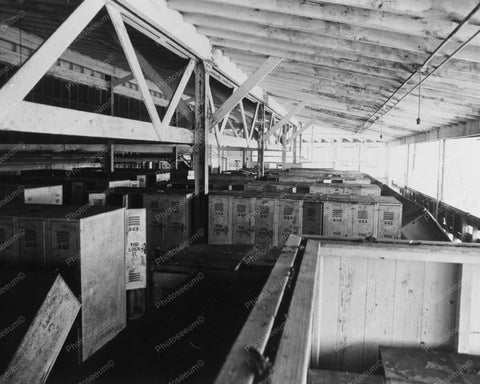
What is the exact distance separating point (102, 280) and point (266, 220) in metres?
2.97

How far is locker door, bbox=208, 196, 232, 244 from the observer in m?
6.07

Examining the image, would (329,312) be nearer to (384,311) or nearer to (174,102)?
(384,311)

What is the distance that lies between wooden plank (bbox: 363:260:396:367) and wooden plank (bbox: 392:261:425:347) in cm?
4

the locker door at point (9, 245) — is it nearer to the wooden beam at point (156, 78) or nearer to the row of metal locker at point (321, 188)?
the wooden beam at point (156, 78)

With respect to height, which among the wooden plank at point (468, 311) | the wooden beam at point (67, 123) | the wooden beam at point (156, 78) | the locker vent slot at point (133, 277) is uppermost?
the wooden beam at point (156, 78)

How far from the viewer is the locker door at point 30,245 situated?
349 centimetres

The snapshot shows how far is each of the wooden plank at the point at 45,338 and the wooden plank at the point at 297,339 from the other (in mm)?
1784

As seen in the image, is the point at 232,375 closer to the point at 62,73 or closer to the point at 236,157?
the point at 62,73

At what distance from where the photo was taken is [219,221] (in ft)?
20.0

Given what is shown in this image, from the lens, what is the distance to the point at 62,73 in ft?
23.7

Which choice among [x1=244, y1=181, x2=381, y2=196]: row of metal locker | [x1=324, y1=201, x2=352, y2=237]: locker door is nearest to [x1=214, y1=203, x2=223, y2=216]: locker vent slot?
[x1=324, y1=201, x2=352, y2=237]: locker door

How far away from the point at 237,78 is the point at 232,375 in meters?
7.08

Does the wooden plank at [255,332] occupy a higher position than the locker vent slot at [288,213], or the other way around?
the wooden plank at [255,332]

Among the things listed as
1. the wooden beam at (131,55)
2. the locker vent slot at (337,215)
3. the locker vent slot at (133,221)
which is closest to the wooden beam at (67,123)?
the wooden beam at (131,55)
